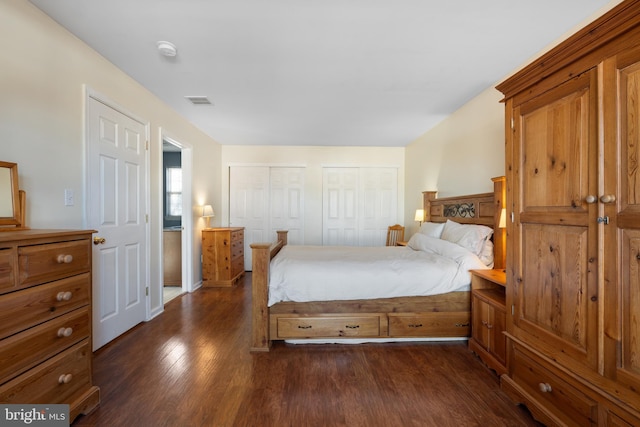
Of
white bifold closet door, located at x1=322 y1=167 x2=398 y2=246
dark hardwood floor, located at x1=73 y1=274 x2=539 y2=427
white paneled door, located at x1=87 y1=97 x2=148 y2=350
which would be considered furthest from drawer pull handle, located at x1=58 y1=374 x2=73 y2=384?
Result: white bifold closet door, located at x1=322 y1=167 x2=398 y2=246

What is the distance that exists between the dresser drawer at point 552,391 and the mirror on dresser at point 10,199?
300cm

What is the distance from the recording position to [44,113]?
69.6 inches

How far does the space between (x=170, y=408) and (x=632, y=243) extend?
8.10 feet

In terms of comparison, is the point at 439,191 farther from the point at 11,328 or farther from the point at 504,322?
the point at 11,328

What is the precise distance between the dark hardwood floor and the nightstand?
11cm

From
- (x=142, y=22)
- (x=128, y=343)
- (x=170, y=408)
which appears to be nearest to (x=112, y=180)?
(x=142, y=22)

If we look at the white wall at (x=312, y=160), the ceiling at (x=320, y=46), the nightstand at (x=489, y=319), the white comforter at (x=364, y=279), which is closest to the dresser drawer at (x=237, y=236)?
the white wall at (x=312, y=160)

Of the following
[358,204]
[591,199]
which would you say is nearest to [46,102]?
[591,199]

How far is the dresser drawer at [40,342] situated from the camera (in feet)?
3.67

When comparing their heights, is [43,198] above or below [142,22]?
below

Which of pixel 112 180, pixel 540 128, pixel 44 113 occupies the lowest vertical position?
pixel 112 180

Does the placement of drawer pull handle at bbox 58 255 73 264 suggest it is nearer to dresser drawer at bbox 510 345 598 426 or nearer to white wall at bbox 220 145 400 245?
dresser drawer at bbox 510 345 598 426

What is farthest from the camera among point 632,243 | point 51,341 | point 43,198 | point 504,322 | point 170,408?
point 504,322

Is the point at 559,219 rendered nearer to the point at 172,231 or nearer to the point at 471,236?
the point at 471,236
